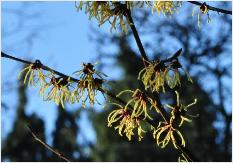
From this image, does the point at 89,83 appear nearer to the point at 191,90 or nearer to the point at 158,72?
the point at 158,72

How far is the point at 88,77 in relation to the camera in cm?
142

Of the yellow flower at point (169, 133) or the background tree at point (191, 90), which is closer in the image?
the yellow flower at point (169, 133)

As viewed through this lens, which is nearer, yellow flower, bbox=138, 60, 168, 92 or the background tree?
yellow flower, bbox=138, 60, 168, 92

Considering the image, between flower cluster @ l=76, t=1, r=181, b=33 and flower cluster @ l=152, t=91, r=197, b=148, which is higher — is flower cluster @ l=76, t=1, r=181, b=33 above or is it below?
above

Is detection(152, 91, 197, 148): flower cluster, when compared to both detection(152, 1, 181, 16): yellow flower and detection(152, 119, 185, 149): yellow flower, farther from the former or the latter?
detection(152, 1, 181, 16): yellow flower

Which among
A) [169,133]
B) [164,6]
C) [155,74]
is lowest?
[169,133]

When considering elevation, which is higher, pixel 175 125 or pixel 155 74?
pixel 155 74

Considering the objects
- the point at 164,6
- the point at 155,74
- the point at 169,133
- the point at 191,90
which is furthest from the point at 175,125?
the point at 191,90

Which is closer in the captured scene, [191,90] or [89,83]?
[89,83]

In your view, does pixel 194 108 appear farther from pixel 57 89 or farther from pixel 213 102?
pixel 57 89

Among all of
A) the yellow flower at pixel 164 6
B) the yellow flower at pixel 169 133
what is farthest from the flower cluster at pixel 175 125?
the yellow flower at pixel 164 6

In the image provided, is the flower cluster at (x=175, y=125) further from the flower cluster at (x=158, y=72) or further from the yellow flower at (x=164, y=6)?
the yellow flower at (x=164, y=6)

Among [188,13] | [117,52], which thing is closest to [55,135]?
[117,52]

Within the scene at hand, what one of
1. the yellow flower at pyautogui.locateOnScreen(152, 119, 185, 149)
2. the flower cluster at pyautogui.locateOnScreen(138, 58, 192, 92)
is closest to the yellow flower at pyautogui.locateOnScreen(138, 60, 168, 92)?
the flower cluster at pyautogui.locateOnScreen(138, 58, 192, 92)
